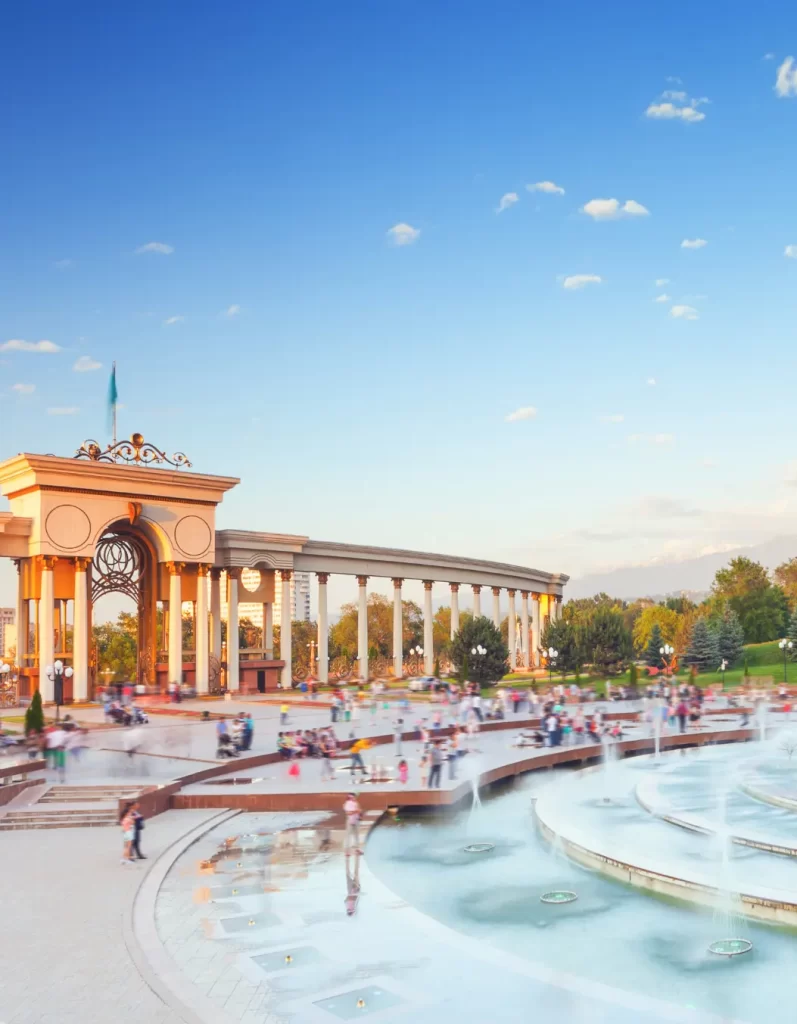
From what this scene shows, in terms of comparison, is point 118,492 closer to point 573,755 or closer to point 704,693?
point 573,755

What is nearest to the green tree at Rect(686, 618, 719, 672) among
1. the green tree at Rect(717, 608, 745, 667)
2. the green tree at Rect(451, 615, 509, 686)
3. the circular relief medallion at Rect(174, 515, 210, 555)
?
the green tree at Rect(717, 608, 745, 667)

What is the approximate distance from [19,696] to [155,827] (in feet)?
87.2

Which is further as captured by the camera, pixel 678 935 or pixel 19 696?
pixel 19 696

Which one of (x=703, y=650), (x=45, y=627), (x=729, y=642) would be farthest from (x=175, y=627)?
(x=729, y=642)

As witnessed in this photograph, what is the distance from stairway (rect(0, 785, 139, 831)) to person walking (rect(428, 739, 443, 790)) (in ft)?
20.9

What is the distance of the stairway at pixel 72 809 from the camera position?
1884cm

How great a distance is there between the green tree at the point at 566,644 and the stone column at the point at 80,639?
1071 inches

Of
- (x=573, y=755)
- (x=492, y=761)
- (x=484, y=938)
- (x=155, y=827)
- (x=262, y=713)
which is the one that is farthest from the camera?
(x=262, y=713)

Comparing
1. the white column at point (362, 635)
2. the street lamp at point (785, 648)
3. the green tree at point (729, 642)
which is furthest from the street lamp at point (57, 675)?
the green tree at point (729, 642)

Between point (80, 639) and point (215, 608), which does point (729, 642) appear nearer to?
point (215, 608)

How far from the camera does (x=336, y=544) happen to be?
54781 mm

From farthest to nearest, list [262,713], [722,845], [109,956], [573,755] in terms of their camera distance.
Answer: [262,713] < [573,755] < [722,845] < [109,956]

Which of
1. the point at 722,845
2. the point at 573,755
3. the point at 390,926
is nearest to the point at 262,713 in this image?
the point at 573,755

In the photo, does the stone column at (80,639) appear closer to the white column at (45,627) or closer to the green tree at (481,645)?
the white column at (45,627)
